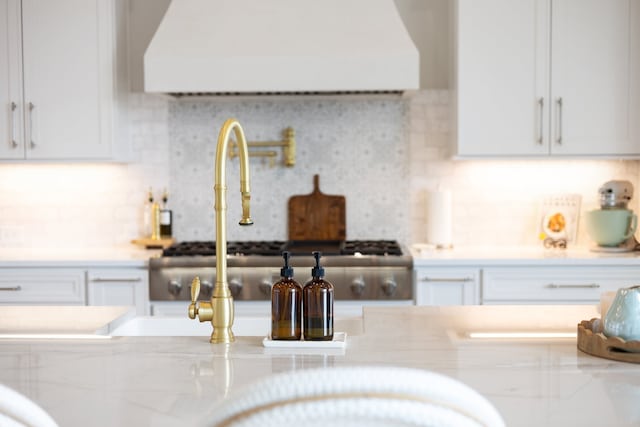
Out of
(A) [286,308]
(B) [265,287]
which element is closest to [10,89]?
(B) [265,287]

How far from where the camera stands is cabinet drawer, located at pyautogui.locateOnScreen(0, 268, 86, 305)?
12.1 feet

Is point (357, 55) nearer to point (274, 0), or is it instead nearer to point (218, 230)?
point (274, 0)

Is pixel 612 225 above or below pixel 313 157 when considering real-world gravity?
below

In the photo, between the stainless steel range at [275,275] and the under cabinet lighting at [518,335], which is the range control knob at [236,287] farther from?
the under cabinet lighting at [518,335]

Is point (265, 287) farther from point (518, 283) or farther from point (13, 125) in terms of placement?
point (13, 125)

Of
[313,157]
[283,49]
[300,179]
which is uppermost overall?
[283,49]

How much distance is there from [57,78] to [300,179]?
1404 millimetres

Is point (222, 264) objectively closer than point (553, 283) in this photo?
Yes

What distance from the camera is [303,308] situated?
1.72 meters

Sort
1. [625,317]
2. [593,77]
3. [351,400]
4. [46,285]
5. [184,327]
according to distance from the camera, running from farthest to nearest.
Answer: [593,77] → [46,285] → [184,327] → [625,317] → [351,400]

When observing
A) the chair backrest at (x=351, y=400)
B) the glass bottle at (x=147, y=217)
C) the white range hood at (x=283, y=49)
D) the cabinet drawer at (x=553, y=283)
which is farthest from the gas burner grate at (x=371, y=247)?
the chair backrest at (x=351, y=400)

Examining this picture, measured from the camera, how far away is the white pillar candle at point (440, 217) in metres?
4.14

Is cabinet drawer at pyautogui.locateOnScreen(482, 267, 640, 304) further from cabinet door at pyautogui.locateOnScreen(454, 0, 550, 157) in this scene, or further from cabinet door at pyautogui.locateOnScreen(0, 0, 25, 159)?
cabinet door at pyautogui.locateOnScreen(0, 0, 25, 159)

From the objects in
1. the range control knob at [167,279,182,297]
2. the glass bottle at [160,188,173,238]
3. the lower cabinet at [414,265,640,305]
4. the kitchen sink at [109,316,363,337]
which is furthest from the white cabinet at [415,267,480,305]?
the kitchen sink at [109,316,363,337]
